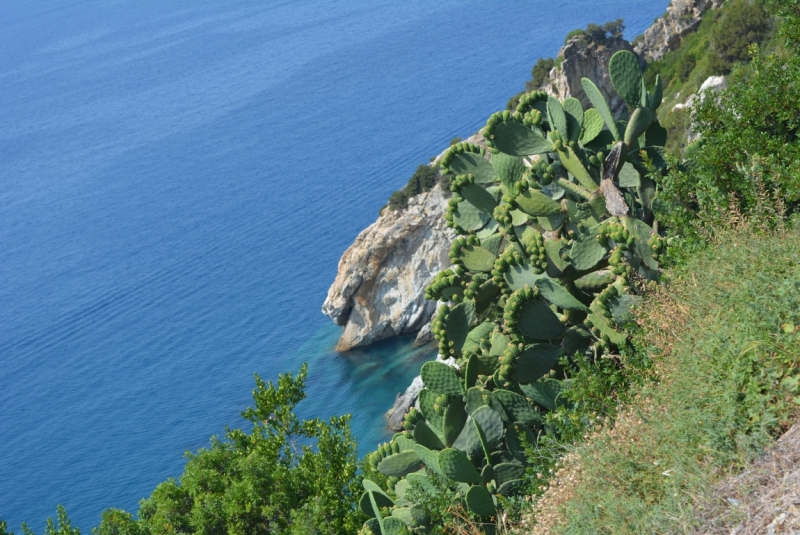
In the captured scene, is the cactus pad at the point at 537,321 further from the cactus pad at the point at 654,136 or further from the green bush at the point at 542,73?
the green bush at the point at 542,73

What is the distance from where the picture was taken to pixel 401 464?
8398 millimetres

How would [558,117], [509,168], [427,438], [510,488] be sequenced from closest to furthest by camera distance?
1. [510,488]
2. [427,438]
3. [558,117]
4. [509,168]

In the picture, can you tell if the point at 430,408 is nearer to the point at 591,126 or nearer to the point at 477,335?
the point at 477,335

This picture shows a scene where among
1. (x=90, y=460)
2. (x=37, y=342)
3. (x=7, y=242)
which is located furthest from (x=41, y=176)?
(x=90, y=460)

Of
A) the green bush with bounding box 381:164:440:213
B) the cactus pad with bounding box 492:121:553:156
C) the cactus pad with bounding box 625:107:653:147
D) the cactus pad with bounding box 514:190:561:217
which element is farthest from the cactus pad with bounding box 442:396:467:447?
the green bush with bounding box 381:164:440:213

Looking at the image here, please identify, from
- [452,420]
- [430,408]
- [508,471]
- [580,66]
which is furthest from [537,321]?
[580,66]

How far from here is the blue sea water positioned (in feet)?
132

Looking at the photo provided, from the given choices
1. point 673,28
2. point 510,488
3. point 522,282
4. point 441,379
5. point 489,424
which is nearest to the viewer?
point 510,488

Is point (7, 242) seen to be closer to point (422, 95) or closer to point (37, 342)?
point (37, 342)

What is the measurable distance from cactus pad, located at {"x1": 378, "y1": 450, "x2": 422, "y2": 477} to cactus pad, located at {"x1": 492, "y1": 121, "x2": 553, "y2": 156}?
3430 millimetres

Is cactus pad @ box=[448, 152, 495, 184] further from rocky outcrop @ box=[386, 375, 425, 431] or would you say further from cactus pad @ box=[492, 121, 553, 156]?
rocky outcrop @ box=[386, 375, 425, 431]

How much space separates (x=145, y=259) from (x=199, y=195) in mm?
9759

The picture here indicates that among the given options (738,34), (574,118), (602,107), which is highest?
(738,34)

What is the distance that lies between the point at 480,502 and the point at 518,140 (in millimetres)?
4050
